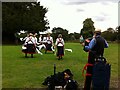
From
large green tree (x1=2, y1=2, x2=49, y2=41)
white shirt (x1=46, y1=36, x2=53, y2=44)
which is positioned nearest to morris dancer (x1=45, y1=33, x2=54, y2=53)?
white shirt (x1=46, y1=36, x2=53, y2=44)

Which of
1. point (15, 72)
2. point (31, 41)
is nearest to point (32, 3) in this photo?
point (31, 41)

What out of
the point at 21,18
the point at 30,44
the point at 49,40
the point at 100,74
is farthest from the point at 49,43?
the point at 21,18

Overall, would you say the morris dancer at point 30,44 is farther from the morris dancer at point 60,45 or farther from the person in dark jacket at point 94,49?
the person in dark jacket at point 94,49

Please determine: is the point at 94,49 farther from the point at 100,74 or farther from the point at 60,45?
the point at 60,45

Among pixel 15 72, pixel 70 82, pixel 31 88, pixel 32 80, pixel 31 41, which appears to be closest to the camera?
pixel 70 82

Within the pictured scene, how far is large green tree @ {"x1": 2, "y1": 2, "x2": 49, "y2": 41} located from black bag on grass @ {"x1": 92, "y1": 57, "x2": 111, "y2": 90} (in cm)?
5587

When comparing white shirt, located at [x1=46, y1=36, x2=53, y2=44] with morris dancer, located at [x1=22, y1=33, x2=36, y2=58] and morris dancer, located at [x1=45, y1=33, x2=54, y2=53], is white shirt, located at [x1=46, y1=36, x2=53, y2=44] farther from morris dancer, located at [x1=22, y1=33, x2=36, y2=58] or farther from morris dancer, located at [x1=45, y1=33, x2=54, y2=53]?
morris dancer, located at [x1=22, y1=33, x2=36, y2=58]

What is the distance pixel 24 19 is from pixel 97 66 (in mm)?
56509

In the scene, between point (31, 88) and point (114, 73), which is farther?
point (114, 73)

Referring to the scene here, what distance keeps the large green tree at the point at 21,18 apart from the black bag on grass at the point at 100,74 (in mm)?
55866

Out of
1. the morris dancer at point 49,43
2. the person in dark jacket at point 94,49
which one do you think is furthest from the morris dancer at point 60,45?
the person in dark jacket at point 94,49

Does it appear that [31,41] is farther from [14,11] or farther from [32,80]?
[14,11]

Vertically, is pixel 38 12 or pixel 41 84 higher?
pixel 38 12

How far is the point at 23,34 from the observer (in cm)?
7256
